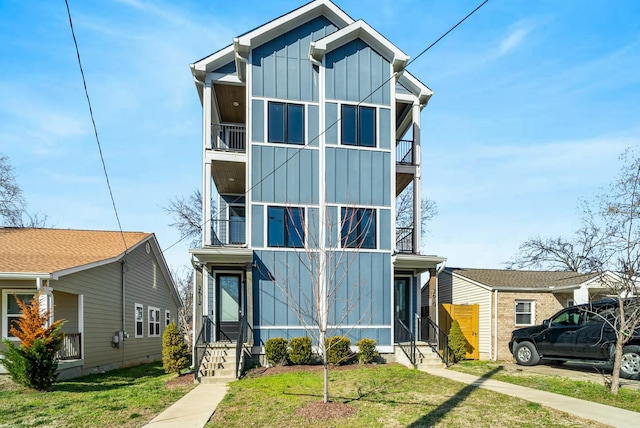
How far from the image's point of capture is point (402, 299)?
15.5 metres

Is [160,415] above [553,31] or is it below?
below

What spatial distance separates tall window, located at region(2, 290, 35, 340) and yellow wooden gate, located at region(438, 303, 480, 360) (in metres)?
13.6

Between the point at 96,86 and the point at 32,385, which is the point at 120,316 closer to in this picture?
the point at 32,385

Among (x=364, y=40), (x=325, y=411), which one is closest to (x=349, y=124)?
(x=364, y=40)

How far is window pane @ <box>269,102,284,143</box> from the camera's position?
557 inches

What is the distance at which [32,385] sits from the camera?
34.1 feet

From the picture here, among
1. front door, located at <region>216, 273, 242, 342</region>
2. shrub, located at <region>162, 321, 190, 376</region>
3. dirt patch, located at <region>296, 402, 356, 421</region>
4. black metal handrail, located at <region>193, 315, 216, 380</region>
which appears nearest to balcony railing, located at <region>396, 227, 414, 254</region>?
front door, located at <region>216, 273, 242, 342</region>

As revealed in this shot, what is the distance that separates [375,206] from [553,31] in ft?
23.3

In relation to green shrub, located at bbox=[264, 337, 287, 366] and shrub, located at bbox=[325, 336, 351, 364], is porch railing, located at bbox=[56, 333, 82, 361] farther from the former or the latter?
shrub, located at bbox=[325, 336, 351, 364]

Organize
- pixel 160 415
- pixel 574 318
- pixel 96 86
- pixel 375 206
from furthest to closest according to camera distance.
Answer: pixel 375 206, pixel 574 318, pixel 96 86, pixel 160 415

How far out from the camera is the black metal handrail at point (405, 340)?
13125mm

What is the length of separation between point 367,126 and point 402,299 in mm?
6070

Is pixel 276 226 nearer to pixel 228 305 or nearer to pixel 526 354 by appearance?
pixel 228 305

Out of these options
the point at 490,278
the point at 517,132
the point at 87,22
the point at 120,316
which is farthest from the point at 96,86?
the point at 490,278
